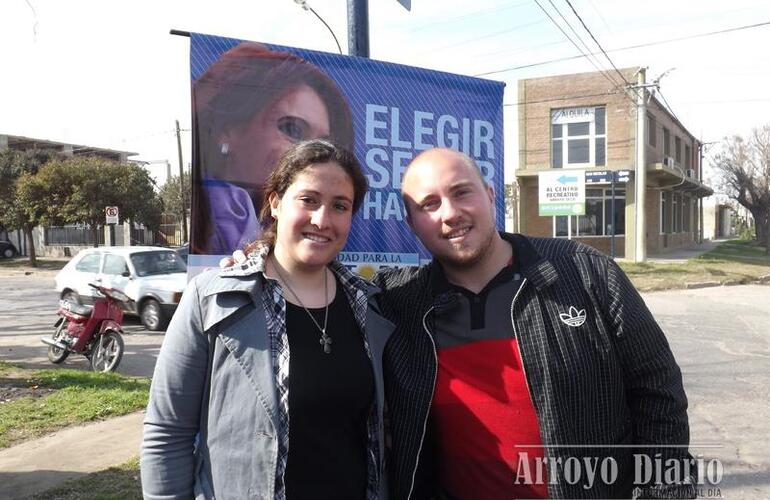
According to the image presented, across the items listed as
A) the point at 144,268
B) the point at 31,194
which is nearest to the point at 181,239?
the point at 31,194

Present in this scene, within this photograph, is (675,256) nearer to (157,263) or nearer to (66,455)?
(157,263)

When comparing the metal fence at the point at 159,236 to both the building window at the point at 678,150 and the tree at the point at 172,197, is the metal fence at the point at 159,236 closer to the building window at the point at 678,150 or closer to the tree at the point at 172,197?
the tree at the point at 172,197

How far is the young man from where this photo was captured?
1.92 metres

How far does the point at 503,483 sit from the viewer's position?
6.45 ft

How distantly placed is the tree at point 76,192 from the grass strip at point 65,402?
71.8 ft

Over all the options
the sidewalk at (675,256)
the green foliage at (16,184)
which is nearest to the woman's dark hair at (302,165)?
the sidewalk at (675,256)

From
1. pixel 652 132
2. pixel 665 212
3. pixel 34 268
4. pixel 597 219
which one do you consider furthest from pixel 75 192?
pixel 665 212

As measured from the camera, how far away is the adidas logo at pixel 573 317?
194 centimetres

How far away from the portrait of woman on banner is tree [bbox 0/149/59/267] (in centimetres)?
2902

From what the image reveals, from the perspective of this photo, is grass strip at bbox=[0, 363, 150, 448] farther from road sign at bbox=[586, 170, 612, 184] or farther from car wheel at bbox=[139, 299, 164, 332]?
road sign at bbox=[586, 170, 612, 184]

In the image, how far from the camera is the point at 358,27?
3514mm

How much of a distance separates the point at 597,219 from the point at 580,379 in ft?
92.3

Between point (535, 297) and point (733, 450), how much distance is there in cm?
388

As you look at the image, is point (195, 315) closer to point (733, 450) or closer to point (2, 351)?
point (733, 450)
